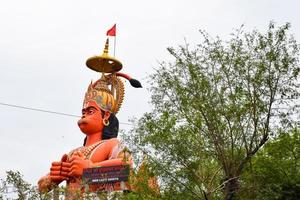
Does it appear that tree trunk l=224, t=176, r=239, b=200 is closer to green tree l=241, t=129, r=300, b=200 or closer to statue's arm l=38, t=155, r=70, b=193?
green tree l=241, t=129, r=300, b=200

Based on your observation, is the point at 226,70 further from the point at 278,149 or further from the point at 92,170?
the point at 92,170

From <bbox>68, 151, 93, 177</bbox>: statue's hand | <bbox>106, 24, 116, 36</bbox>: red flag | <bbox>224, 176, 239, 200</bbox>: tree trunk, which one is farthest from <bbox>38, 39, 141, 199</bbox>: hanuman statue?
<bbox>224, 176, 239, 200</bbox>: tree trunk

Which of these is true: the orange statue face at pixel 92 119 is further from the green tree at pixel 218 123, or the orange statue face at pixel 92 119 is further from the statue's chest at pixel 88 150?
the green tree at pixel 218 123

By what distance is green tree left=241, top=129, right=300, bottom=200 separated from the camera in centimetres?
1234

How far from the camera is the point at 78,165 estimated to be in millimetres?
17859

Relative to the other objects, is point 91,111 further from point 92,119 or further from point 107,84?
point 107,84

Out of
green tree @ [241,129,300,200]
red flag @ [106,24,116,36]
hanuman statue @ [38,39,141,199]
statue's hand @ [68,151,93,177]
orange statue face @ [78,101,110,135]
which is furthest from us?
red flag @ [106,24,116,36]

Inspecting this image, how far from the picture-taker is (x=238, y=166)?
1129 cm

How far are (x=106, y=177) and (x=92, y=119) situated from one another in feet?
9.21

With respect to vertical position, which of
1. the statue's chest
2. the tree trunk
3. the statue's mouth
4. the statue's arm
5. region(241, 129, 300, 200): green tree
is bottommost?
the tree trunk

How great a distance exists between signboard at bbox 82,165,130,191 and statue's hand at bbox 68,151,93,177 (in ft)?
0.68

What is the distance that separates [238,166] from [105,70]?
32.8 feet

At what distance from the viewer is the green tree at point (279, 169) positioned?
12344 millimetres

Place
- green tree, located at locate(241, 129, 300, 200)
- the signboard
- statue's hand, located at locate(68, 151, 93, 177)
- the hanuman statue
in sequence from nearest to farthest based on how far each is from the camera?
green tree, located at locate(241, 129, 300, 200) < the signboard < statue's hand, located at locate(68, 151, 93, 177) < the hanuman statue
